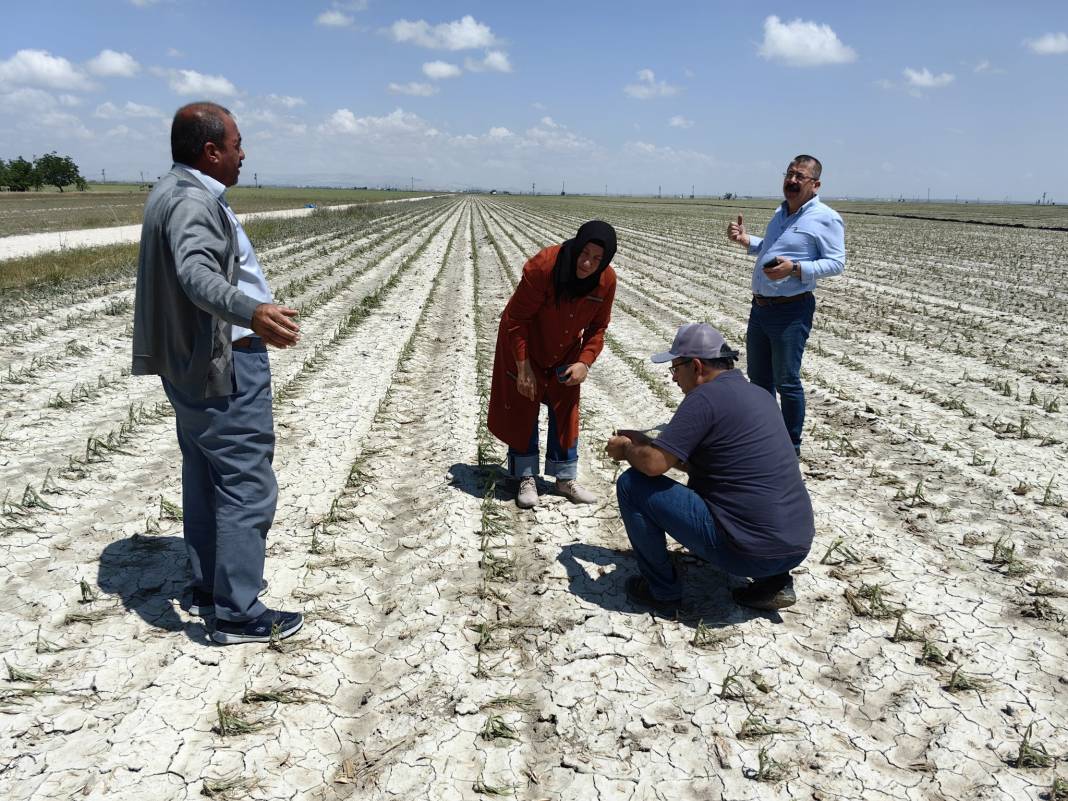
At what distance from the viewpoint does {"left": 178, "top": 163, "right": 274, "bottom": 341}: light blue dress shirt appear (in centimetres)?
241

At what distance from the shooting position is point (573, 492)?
4.40m

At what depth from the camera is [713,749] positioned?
94.7 inches

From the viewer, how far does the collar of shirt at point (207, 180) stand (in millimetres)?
2395

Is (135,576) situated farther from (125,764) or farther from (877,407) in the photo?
(877,407)

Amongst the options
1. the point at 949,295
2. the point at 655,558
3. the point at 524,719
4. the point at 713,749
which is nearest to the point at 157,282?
Answer: the point at 524,719

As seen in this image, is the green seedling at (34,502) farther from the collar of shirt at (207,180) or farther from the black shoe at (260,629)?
the collar of shirt at (207,180)

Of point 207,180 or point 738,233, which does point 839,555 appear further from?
point 207,180

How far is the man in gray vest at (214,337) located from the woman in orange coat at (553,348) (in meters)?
1.64

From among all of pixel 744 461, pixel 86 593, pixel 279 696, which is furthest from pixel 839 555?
pixel 86 593

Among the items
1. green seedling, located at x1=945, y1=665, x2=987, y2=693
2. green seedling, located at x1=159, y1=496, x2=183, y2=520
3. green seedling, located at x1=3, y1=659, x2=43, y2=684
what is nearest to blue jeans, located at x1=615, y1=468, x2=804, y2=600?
green seedling, located at x1=945, y1=665, x2=987, y2=693

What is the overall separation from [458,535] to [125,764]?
77.8 inches

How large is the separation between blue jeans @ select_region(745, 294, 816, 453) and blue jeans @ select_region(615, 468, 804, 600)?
1.87m

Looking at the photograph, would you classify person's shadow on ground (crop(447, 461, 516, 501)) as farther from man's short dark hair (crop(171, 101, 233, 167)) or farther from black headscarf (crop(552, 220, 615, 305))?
man's short dark hair (crop(171, 101, 233, 167))

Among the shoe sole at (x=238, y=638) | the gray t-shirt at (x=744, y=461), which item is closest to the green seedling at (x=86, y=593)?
the shoe sole at (x=238, y=638)
